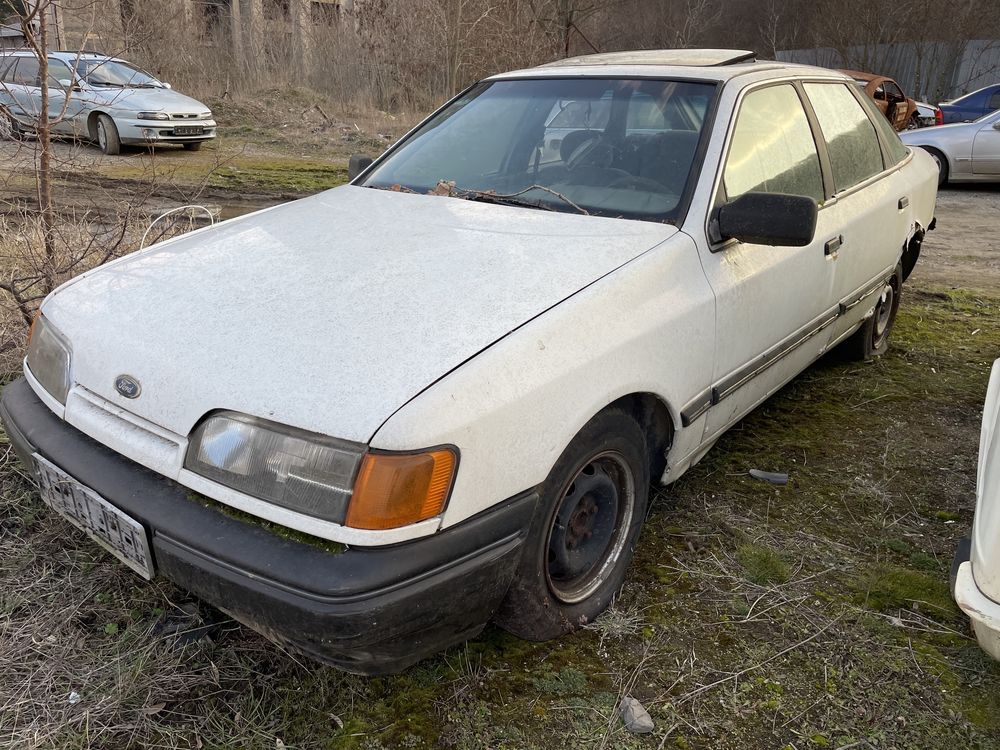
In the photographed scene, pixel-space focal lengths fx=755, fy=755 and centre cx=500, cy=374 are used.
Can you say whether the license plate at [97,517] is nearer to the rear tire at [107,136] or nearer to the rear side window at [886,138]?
the rear side window at [886,138]

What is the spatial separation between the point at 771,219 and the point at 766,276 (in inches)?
15.5

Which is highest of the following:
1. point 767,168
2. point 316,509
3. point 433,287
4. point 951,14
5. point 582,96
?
point 951,14

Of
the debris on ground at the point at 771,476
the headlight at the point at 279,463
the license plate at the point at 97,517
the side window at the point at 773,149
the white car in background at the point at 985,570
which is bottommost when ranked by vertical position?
the debris on ground at the point at 771,476

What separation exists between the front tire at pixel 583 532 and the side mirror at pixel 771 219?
29.1 inches

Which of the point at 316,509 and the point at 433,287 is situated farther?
the point at 433,287

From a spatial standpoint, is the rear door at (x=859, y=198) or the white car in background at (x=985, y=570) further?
the rear door at (x=859, y=198)

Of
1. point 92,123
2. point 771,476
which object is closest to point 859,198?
point 771,476

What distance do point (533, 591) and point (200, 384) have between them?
3.28 ft

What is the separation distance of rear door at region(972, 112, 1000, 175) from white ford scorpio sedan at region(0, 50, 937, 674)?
8.74m

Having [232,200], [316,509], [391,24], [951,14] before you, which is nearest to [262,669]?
[316,509]

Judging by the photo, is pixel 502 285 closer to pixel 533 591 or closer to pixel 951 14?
pixel 533 591

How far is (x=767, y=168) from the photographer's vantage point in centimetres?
290

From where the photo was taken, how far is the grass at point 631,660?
6.34 ft

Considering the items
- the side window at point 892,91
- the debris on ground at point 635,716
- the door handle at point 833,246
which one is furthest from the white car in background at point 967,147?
the debris on ground at point 635,716
